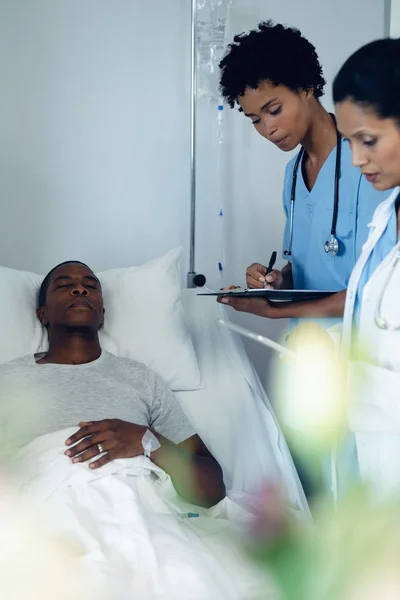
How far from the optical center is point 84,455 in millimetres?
1433

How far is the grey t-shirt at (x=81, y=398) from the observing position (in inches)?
63.2

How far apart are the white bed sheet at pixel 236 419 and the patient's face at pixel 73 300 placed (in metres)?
0.35

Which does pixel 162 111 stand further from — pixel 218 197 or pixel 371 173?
pixel 371 173

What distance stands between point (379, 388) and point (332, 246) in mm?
545

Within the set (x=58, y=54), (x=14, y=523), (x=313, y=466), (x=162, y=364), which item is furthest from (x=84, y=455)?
(x=58, y=54)

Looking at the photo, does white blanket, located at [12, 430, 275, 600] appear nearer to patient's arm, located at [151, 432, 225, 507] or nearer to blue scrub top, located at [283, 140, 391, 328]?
patient's arm, located at [151, 432, 225, 507]

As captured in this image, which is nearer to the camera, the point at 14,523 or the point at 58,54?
the point at 14,523

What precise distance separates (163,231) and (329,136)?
923 mm

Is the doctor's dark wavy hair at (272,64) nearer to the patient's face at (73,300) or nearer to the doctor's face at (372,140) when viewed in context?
the doctor's face at (372,140)

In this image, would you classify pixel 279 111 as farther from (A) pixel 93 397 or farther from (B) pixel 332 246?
(A) pixel 93 397

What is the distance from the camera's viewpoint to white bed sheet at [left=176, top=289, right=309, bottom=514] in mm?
1769

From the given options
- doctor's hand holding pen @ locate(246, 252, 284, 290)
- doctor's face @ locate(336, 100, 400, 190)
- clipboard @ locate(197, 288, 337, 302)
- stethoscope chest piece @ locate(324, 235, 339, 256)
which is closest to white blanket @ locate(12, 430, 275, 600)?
clipboard @ locate(197, 288, 337, 302)

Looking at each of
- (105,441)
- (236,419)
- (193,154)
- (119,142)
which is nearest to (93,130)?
(119,142)

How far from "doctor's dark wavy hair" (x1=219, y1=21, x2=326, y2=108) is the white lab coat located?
0.61 metres
